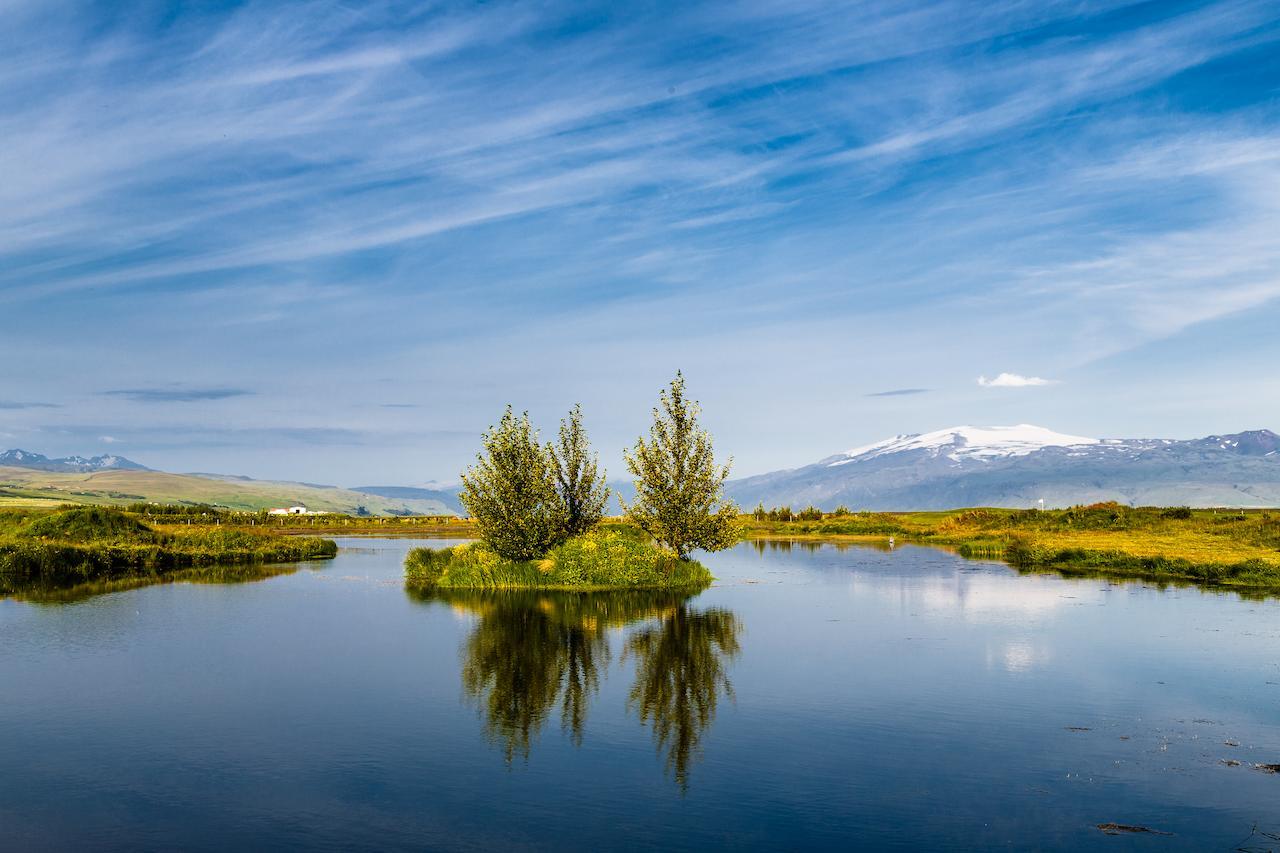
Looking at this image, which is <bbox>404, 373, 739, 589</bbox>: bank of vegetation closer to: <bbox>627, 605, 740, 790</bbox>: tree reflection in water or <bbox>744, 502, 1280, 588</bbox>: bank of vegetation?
<bbox>627, 605, 740, 790</bbox>: tree reflection in water

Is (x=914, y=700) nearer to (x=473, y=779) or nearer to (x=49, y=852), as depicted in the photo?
(x=473, y=779)

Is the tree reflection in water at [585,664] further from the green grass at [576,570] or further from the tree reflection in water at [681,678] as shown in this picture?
the green grass at [576,570]

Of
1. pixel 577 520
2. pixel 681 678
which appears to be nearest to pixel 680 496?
pixel 577 520

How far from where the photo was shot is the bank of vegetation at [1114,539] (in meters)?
66.8

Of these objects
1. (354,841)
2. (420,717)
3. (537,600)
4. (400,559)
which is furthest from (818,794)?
(400,559)

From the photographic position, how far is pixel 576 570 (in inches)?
2491

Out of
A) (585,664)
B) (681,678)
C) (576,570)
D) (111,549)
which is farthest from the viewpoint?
(111,549)

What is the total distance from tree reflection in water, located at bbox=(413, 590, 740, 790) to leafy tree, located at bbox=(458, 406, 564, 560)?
9.47 m

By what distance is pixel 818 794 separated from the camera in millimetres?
19109

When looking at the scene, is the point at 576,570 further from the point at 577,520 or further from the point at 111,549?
the point at 111,549

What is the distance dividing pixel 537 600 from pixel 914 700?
104ft

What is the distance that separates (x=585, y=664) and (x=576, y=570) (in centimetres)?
2985

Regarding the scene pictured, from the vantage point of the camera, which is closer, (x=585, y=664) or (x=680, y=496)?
(x=585, y=664)

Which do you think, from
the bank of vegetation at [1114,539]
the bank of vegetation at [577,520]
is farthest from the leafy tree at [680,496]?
the bank of vegetation at [1114,539]
